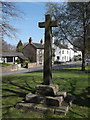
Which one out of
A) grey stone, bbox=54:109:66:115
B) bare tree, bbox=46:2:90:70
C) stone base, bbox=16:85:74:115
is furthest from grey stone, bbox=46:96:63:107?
bare tree, bbox=46:2:90:70

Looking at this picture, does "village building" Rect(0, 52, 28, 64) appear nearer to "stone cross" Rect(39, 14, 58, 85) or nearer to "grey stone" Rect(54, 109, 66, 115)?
"stone cross" Rect(39, 14, 58, 85)

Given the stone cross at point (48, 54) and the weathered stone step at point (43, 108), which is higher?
the stone cross at point (48, 54)

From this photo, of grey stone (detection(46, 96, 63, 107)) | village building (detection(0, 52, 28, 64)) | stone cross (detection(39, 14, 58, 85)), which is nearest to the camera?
grey stone (detection(46, 96, 63, 107))

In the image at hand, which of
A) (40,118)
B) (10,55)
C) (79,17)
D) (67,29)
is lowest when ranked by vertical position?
(40,118)

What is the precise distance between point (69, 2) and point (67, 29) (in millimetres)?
3444

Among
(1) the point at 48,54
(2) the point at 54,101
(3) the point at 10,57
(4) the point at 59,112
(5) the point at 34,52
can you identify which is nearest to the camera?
(4) the point at 59,112

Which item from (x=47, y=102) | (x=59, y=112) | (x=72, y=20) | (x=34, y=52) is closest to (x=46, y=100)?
(x=47, y=102)

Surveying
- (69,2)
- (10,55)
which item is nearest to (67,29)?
(69,2)

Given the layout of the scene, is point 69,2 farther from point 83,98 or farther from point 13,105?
point 13,105

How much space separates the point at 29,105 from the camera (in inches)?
215

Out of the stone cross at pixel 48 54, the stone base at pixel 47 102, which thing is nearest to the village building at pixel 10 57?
the stone cross at pixel 48 54

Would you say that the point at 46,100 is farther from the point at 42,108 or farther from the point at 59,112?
the point at 59,112

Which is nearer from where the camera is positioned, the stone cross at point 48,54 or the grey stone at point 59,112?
the grey stone at point 59,112

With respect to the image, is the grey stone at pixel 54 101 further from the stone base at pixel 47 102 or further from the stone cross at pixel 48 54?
the stone cross at pixel 48 54
